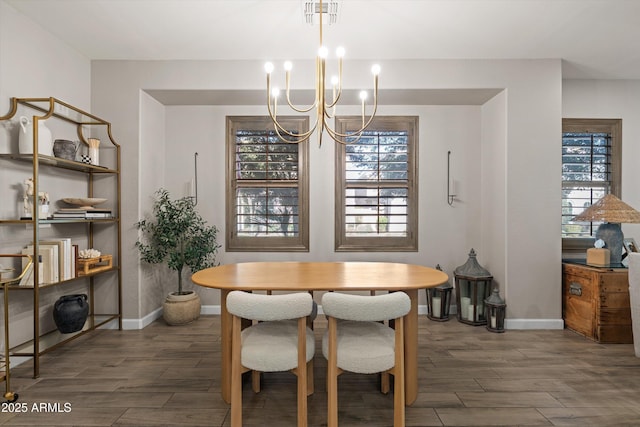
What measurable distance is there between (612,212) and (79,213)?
494 centimetres

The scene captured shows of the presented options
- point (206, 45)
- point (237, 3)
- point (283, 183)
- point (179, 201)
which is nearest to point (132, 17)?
point (206, 45)

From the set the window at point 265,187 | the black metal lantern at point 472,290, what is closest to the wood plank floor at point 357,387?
the black metal lantern at point 472,290

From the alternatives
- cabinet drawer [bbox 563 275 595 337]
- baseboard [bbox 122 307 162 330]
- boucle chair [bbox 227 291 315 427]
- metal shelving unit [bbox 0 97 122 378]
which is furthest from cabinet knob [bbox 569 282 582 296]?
metal shelving unit [bbox 0 97 122 378]

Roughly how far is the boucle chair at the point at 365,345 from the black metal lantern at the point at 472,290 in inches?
83.3

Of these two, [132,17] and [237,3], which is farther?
[132,17]

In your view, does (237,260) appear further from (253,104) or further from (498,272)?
(498,272)

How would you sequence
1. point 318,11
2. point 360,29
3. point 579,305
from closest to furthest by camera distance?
point 318,11, point 360,29, point 579,305

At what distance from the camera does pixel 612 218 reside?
10.5ft

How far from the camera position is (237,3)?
2549 mm

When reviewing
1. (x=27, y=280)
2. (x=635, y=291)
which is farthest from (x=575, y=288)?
(x=27, y=280)

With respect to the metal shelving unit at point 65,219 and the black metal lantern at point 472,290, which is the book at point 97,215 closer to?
the metal shelving unit at point 65,219

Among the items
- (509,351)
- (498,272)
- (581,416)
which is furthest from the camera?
(498,272)

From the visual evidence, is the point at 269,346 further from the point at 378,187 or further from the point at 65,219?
the point at 378,187

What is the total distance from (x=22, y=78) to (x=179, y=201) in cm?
168
